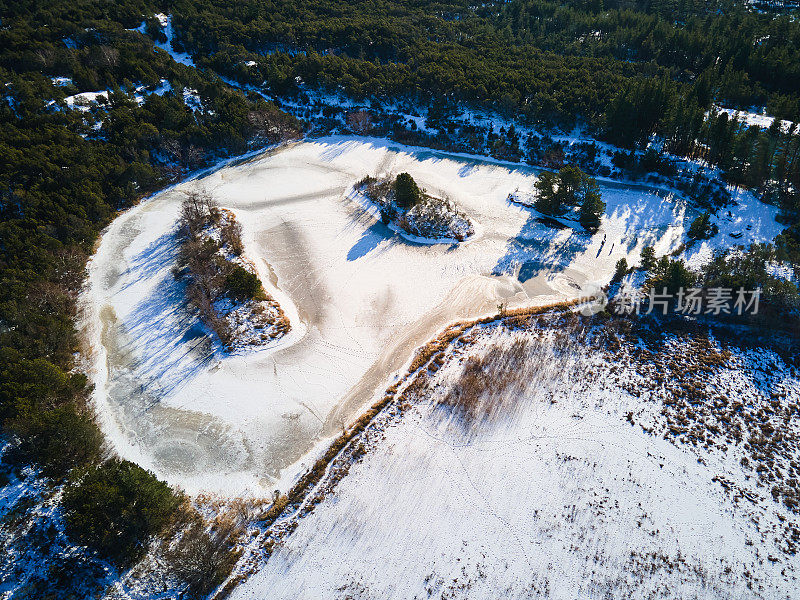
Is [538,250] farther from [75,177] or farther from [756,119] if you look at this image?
[75,177]

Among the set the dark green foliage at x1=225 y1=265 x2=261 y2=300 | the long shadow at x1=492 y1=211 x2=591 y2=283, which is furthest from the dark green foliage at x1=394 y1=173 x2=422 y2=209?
the dark green foliage at x1=225 y1=265 x2=261 y2=300

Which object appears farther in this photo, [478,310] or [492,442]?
[478,310]

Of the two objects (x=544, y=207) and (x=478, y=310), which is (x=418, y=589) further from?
(x=544, y=207)

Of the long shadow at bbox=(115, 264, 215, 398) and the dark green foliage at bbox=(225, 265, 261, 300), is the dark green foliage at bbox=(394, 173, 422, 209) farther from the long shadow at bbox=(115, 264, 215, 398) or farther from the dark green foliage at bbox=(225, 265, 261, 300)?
the long shadow at bbox=(115, 264, 215, 398)

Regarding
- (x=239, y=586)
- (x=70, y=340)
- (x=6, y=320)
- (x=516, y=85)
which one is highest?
(x=516, y=85)

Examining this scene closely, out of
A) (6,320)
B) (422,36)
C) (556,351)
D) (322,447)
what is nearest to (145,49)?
(422,36)

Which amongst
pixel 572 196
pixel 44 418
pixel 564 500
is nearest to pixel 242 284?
pixel 44 418
